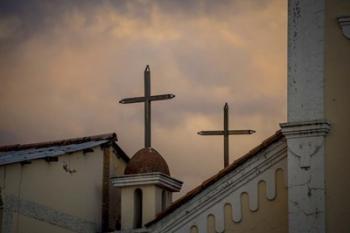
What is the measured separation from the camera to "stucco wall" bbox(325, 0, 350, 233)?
1867 cm

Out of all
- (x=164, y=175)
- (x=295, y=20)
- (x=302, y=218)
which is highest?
(x=295, y=20)

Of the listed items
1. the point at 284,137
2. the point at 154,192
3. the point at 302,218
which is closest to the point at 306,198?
the point at 302,218

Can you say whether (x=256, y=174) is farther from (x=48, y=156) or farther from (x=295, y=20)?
(x=48, y=156)

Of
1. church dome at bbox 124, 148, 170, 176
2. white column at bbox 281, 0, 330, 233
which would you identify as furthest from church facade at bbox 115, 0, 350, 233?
church dome at bbox 124, 148, 170, 176

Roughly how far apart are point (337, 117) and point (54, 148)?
29.0 ft

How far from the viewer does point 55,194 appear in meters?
24.0

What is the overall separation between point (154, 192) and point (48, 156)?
106 inches

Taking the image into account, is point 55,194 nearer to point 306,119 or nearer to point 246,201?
point 246,201

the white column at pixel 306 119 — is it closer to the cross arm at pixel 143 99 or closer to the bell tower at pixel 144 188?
the bell tower at pixel 144 188

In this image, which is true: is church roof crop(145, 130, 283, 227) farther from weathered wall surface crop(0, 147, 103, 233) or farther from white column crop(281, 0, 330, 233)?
weathered wall surface crop(0, 147, 103, 233)

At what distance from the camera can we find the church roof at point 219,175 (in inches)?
810

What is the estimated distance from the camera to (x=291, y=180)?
1925 cm

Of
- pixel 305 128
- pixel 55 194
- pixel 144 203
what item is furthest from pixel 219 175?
pixel 55 194

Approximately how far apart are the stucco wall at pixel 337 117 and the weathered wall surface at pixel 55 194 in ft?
24.8
